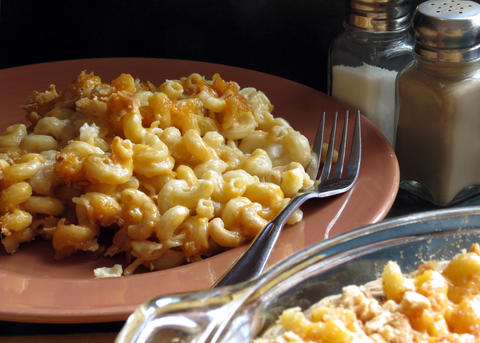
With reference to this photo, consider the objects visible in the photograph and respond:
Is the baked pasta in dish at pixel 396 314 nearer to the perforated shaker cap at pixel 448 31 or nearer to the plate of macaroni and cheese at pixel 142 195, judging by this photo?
the plate of macaroni and cheese at pixel 142 195

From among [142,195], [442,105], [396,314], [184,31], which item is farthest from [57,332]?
[184,31]

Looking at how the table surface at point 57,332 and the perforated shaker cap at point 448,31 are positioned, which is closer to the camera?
the table surface at point 57,332

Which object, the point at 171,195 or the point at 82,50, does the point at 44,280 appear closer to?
the point at 171,195

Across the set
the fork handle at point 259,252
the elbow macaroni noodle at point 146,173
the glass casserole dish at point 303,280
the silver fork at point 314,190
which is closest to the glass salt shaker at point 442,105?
the silver fork at point 314,190

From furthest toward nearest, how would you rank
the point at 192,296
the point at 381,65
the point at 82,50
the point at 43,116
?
the point at 82,50, the point at 381,65, the point at 43,116, the point at 192,296

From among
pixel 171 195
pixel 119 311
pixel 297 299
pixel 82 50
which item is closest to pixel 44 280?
pixel 119 311

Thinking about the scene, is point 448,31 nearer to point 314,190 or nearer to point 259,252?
point 314,190

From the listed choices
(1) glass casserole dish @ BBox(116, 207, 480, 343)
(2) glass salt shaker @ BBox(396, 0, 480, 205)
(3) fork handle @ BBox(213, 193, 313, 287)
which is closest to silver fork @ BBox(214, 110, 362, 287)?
(3) fork handle @ BBox(213, 193, 313, 287)
